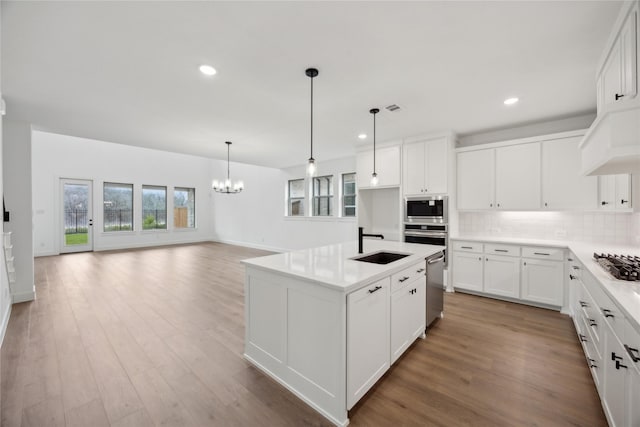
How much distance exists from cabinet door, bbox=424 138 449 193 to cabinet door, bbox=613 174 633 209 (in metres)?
1.86

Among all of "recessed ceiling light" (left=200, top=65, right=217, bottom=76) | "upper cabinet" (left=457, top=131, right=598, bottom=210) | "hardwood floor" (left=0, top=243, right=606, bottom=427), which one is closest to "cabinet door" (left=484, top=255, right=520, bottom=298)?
"hardwood floor" (left=0, top=243, right=606, bottom=427)

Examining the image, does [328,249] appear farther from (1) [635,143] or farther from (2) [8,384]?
(2) [8,384]

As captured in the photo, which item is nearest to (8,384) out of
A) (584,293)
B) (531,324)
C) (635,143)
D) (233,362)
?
(233,362)

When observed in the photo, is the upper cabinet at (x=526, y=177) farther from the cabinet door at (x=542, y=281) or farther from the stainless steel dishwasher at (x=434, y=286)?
the stainless steel dishwasher at (x=434, y=286)

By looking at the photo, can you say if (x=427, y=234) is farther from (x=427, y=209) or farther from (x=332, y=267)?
(x=332, y=267)

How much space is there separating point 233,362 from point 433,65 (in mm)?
3248

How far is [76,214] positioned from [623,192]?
12.2 metres

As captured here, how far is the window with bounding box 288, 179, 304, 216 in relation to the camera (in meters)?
7.79

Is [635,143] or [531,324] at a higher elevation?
[635,143]

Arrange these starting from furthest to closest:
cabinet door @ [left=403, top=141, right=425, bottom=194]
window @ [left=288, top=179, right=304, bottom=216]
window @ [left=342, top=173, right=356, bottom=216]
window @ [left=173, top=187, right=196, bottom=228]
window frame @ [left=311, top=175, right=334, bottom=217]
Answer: window @ [left=173, top=187, right=196, bottom=228], window @ [left=288, top=179, right=304, bottom=216], window frame @ [left=311, top=175, right=334, bottom=217], window @ [left=342, top=173, right=356, bottom=216], cabinet door @ [left=403, top=141, right=425, bottom=194]

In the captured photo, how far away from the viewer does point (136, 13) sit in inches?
68.4

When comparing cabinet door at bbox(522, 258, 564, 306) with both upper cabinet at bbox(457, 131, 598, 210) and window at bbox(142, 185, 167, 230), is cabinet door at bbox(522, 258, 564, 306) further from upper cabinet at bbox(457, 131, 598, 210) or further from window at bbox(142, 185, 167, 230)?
window at bbox(142, 185, 167, 230)

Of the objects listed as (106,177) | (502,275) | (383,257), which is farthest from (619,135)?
(106,177)

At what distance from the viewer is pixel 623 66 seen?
1.76m
